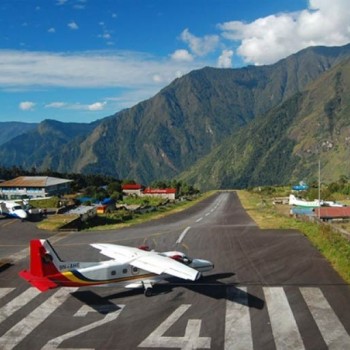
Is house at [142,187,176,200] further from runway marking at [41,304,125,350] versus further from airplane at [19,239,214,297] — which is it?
runway marking at [41,304,125,350]

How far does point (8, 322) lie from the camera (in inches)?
1001

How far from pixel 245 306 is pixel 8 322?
1439 cm

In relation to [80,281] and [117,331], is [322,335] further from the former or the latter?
[80,281]

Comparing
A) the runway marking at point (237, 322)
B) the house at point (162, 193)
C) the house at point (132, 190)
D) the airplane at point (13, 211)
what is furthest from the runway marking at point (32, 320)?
the house at point (132, 190)

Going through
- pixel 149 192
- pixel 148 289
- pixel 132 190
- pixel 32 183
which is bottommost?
pixel 149 192

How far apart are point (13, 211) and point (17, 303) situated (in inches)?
1675

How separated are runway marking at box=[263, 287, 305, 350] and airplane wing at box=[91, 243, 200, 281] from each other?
208 inches

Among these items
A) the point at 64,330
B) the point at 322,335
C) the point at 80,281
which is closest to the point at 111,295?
the point at 80,281

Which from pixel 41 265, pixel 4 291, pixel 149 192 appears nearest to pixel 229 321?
pixel 41 265

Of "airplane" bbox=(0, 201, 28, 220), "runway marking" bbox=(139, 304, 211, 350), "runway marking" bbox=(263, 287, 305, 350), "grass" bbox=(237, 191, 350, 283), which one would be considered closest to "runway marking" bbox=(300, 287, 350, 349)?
"runway marking" bbox=(263, 287, 305, 350)

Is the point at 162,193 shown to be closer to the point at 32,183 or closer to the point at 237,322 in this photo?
the point at 32,183

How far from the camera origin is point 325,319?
24797mm

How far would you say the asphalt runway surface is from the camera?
2269 centimetres

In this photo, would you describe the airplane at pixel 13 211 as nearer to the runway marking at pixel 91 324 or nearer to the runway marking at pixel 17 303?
the runway marking at pixel 17 303
